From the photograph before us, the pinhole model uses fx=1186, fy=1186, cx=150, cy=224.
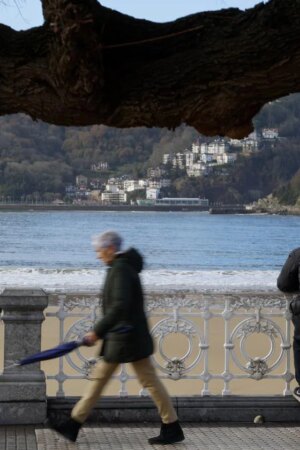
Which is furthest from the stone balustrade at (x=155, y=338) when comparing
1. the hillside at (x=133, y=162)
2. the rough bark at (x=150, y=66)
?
the hillside at (x=133, y=162)

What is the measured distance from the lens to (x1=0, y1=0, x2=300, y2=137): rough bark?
6.14 metres

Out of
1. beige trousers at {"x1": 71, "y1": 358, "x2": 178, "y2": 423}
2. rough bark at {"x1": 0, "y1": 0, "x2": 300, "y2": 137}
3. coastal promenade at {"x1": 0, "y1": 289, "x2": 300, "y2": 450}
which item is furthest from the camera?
coastal promenade at {"x1": 0, "y1": 289, "x2": 300, "y2": 450}

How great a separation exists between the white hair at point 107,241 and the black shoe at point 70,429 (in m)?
1.22

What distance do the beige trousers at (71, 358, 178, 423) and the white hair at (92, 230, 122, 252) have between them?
749mm

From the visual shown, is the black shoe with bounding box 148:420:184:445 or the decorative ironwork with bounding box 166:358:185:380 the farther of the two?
the decorative ironwork with bounding box 166:358:185:380

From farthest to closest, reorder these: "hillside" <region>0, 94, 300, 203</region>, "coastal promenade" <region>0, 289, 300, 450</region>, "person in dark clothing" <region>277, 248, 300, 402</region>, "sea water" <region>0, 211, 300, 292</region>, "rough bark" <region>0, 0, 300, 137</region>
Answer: "hillside" <region>0, 94, 300, 203</region>
"sea water" <region>0, 211, 300, 292</region>
"person in dark clothing" <region>277, 248, 300, 402</region>
"coastal promenade" <region>0, 289, 300, 450</region>
"rough bark" <region>0, 0, 300, 137</region>

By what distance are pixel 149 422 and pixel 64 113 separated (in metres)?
3.05

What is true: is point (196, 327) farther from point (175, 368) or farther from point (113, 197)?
point (113, 197)

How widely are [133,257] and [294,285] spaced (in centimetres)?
170

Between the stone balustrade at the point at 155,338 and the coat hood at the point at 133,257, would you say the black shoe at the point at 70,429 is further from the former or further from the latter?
the coat hood at the point at 133,257

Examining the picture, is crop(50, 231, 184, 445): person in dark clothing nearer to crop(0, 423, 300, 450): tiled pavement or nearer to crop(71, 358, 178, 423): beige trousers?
crop(71, 358, 178, 423): beige trousers

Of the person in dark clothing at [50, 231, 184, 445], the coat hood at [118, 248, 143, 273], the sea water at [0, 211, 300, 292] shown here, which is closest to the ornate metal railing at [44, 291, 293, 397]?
the person in dark clothing at [50, 231, 184, 445]

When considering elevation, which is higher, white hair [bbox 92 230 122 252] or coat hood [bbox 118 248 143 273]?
white hair [bbox 92 230 122 252]

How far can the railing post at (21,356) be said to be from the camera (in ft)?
27.9
